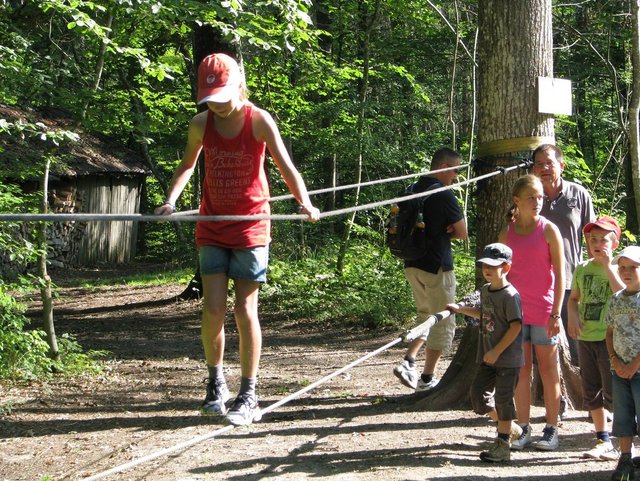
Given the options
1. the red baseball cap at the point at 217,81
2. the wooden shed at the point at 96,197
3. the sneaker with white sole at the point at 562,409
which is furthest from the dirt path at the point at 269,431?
the wooden shed at the point at 96,197

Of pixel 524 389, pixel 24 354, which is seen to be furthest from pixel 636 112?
pixel 24 354

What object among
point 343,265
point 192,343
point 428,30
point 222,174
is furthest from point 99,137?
point 222,174

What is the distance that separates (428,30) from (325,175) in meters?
4.42

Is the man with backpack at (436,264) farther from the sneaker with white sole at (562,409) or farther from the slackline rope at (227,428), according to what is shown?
the slackline rope at (227,428)

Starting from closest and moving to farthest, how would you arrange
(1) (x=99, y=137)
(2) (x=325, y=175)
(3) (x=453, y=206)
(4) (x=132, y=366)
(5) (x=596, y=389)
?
1. (5) (x=596, y=389)
2. (3) (x=453, y=206)
3. (4) (x=132, y=366)
4. (2) (x=325, y=175)
5. (1) (x=99, y=137)

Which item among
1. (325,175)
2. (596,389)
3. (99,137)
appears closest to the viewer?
(596,389)

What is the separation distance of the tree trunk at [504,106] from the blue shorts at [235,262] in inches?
105

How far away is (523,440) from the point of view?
527 centimetres

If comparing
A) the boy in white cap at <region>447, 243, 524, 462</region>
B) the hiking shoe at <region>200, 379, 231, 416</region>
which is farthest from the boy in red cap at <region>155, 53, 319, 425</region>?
the boy in white cap at <region>447, 243, 524, 462</region>

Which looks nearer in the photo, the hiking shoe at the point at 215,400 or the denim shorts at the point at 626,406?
the hiking shoe at the point at 215,400

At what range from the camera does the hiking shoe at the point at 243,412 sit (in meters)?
3.82

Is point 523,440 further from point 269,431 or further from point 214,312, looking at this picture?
Answer: point 214,312

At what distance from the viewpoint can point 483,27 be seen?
20.5 ft

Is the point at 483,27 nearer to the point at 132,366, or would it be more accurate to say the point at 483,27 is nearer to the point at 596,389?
the point at 596,389
